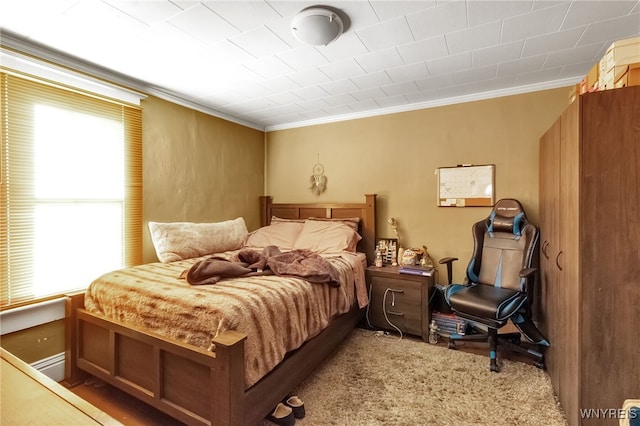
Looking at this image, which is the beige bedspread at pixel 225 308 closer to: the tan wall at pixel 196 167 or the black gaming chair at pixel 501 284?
the tan wall at pixel 196 167

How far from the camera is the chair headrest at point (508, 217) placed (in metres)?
2.61

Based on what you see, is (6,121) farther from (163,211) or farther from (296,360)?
(296,360)

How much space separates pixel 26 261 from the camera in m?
2.05

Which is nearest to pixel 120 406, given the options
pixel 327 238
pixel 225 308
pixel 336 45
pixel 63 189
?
pixel 225 308

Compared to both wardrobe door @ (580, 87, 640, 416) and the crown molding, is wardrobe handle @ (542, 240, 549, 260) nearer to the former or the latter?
wardrobe door @ (580, 87, 640, 416)

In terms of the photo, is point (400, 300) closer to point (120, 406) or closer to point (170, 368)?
point (170, 368)

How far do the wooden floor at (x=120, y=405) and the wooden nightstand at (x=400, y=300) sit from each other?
1858mm

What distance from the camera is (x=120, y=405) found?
1873 millimetres

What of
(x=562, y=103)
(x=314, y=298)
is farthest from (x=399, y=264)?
(x=562, y=103)

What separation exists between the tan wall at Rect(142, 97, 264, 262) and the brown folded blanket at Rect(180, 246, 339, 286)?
3.61 ft

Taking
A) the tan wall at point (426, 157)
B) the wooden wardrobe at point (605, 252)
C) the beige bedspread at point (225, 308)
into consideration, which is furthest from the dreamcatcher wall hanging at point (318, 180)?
the wooden wardrobe at point (605, 252)

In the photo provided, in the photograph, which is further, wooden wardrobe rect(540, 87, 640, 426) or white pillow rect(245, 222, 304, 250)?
white pillow rect(245, 222, 304, 250)

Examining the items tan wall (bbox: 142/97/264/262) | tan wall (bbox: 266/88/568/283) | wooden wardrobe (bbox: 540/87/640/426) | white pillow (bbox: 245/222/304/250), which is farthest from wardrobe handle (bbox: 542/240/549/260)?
tan wall (bbox: 142/97/264/262)

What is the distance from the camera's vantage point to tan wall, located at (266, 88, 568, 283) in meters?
2.79
